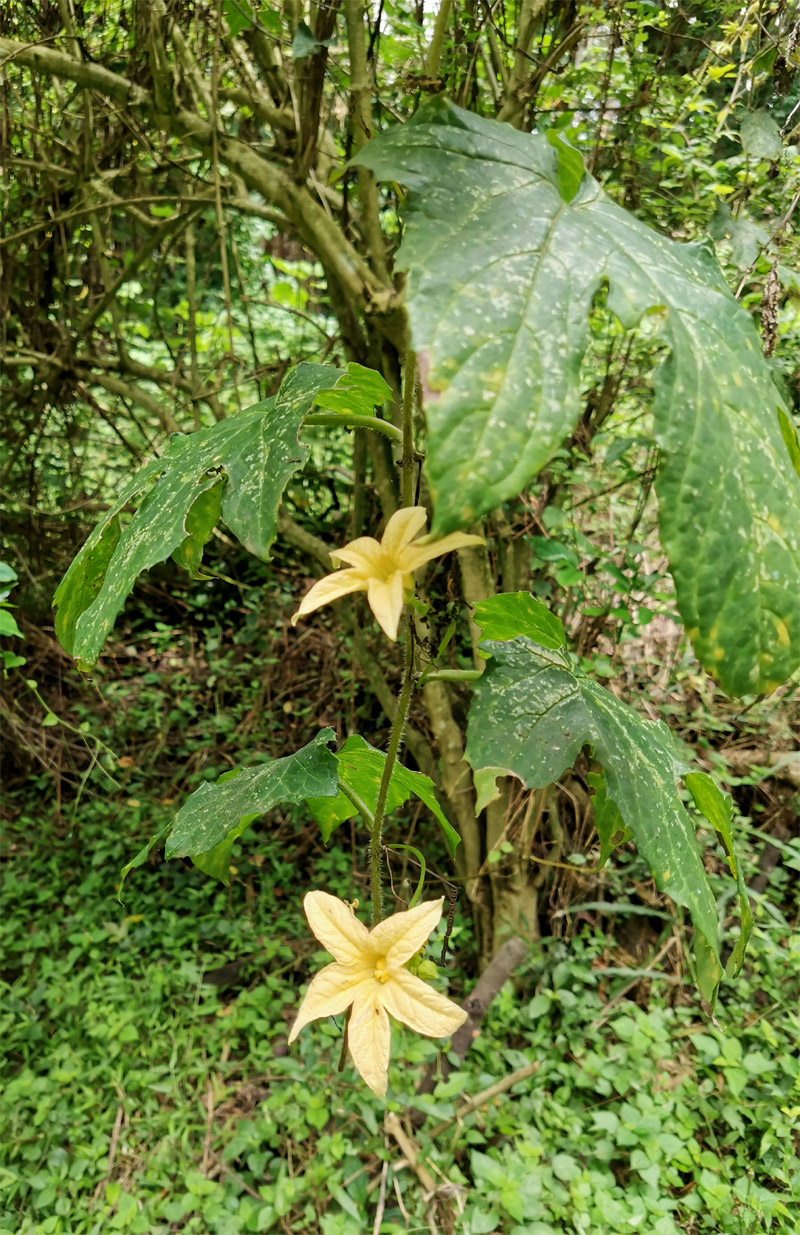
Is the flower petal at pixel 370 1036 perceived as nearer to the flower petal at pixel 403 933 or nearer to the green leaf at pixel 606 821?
the flower petal at pixel 403 933

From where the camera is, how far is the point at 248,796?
0.67m

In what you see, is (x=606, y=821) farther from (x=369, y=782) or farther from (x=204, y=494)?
(x=204, y=494)

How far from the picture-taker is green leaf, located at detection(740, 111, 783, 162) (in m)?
1.40

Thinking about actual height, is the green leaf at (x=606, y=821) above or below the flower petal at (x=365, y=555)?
below

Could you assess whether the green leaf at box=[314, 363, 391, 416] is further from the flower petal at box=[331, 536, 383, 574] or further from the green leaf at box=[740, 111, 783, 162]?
the green leaf at box=[740, 111, 783, 162]

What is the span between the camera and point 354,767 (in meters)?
0.82

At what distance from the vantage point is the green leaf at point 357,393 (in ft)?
2.02

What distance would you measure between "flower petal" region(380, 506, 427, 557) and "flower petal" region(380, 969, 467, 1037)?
1.01ft

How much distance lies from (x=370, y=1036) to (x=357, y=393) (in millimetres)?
511

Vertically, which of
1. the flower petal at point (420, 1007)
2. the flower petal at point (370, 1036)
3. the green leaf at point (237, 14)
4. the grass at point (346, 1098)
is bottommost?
the grass at point (346, 1098)

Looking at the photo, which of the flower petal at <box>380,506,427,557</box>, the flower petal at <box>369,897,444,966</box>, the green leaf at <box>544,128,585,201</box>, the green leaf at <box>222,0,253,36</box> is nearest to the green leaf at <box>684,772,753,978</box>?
the flower petal at <box>369,897,444,966</box>

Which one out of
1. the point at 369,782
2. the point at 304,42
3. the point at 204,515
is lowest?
the point at 369,782

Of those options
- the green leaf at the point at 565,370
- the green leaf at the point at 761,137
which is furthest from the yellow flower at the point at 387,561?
the green leaf at the point at 761,137

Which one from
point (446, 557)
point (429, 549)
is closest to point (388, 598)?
point (429, 549)
